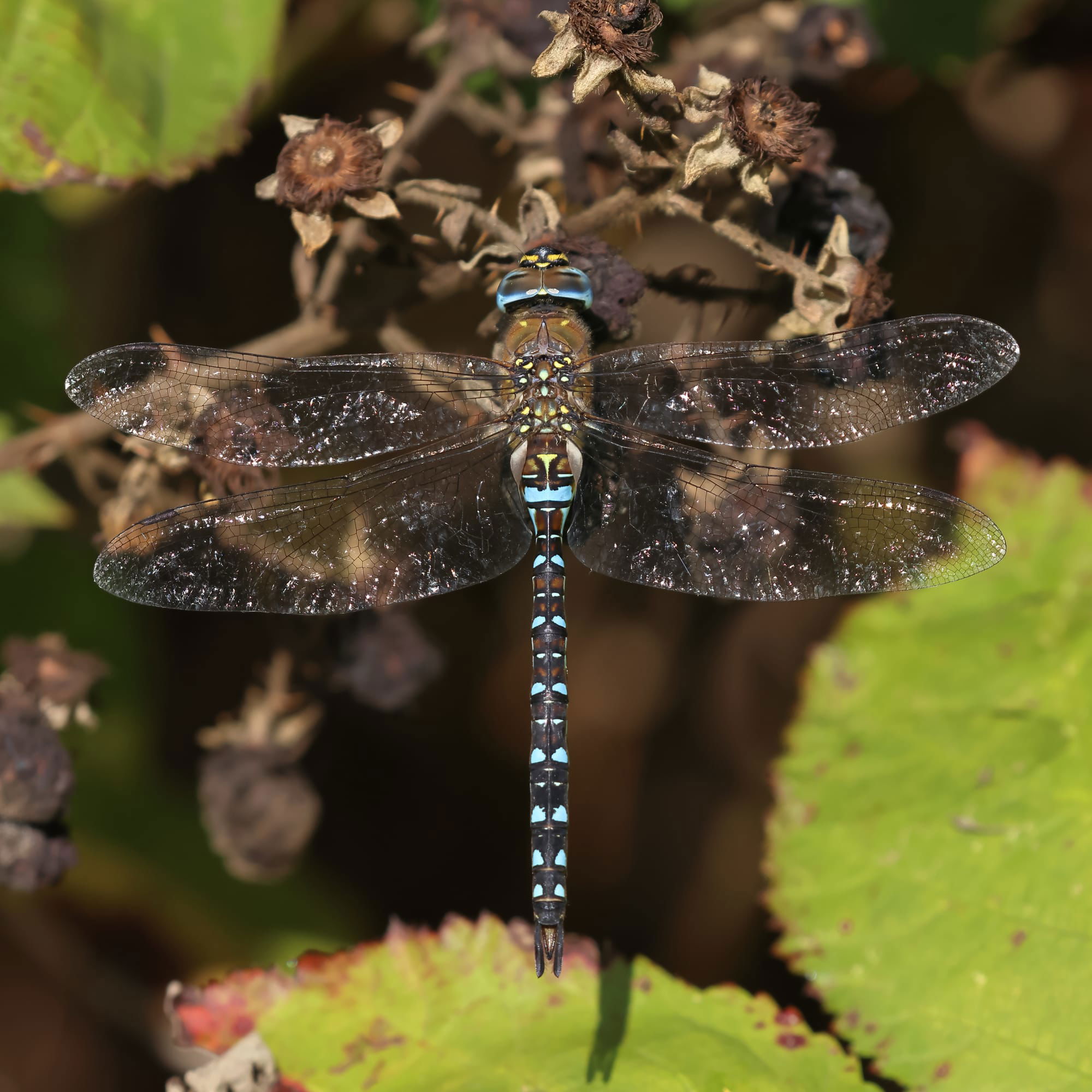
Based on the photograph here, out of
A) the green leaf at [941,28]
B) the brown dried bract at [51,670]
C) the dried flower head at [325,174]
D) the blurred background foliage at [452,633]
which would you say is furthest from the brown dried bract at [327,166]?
the green leaf at [941,28]

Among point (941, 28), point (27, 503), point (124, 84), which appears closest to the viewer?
point (124, 84)

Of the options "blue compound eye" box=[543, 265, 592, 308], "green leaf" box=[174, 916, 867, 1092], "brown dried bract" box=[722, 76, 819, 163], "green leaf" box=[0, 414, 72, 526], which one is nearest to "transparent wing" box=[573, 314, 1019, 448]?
"blue compound eye" box=[543, 265, 592, 308]

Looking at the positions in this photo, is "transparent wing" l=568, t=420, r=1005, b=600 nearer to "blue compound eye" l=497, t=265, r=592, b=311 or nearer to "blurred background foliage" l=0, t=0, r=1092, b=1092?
"blue compound eye" l=497, t=265, r=592, b=311

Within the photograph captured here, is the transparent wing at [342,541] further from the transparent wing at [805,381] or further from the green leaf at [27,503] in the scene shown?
the green leaf at [27,503]

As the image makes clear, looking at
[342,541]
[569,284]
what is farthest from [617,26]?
[342,541]

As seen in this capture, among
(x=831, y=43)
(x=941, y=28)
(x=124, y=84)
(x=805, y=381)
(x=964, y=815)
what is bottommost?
(x=964, y=815)

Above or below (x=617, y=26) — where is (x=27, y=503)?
below

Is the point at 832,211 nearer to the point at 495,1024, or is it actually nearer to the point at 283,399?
the point at 283,399
